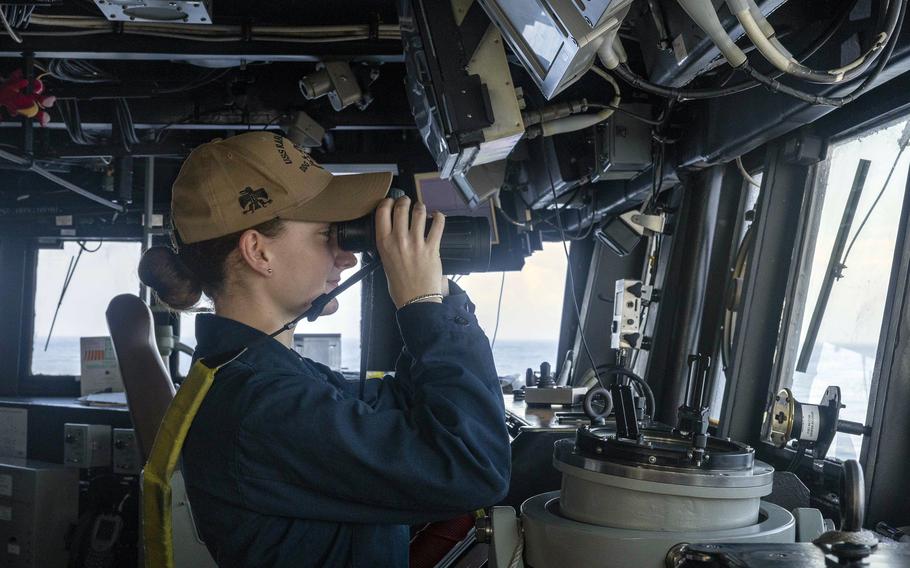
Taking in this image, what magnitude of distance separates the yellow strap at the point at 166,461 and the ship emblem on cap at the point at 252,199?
0.92 ft

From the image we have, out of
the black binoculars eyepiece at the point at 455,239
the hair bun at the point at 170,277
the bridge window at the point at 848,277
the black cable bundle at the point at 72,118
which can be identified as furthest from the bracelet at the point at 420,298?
the black cable bundle at the point at 72,118

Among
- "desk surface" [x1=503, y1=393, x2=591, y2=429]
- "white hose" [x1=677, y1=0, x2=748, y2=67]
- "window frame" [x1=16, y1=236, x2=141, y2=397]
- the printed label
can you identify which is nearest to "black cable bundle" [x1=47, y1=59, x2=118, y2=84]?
"desk surface" [x1=503, y1=393, x2=591, y2=429]

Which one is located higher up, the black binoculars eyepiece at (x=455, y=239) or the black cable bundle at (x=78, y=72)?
the black cable bundle at (x=78, y=72)

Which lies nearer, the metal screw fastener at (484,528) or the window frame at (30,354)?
the metal screw fastener at (484,528)

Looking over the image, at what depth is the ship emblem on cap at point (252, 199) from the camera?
1.42 metres

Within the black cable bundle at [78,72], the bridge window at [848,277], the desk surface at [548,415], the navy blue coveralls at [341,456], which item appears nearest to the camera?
the navy blue coveralls at [341,456]

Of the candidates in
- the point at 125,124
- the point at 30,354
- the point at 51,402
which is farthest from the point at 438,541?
the point at 30,354

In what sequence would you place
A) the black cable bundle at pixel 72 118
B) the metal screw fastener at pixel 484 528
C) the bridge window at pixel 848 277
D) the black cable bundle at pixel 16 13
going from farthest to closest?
the black cable bundle at pixel 72 118 < the black cable bundle at pixel 16 13 < the bridge window at pixel 848 277 < the metal screw fastener at pixel 484 528

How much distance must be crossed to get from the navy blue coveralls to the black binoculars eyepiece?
15 centimetres

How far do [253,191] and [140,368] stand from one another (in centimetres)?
189

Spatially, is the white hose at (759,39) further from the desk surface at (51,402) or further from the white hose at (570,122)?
the desk surface at (51,402)

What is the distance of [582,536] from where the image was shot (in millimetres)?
1212

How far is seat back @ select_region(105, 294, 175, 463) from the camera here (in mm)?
2992

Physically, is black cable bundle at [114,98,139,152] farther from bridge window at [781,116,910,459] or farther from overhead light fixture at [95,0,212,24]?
bridge window at [781,116,910,459]
